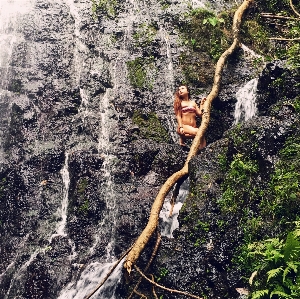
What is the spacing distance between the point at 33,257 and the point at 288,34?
8495 mm

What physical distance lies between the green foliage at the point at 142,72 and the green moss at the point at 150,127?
919 mm

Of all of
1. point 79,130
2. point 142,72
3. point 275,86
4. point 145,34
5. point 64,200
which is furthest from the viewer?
point 145,34

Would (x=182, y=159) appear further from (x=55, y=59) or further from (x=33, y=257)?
(x=55, y=59)

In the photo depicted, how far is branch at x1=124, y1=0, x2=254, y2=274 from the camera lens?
21.5ft

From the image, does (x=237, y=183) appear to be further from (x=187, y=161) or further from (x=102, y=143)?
(x=102, y=143)

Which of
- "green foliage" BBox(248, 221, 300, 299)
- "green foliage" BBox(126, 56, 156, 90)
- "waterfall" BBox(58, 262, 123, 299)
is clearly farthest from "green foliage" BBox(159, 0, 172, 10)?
"green foliage" BBox(248, 221, 300, 299)

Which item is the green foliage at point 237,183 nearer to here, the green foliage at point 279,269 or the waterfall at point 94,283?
the green foliage at point 279,269

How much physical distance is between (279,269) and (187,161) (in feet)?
11.1

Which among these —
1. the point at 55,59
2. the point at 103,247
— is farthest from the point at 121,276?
the point at 55,59

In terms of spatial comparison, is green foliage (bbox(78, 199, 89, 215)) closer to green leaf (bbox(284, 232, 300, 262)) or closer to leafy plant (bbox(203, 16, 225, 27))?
green leaf (bbox(284, 232, 300, 262))

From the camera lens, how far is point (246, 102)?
9.20 m

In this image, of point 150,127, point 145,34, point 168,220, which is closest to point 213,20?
point 145,34

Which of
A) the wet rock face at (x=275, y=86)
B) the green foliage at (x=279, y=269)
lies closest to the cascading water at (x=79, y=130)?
the wet rock face at (x=275, y=86)

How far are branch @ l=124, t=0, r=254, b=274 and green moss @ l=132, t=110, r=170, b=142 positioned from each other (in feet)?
4.97
